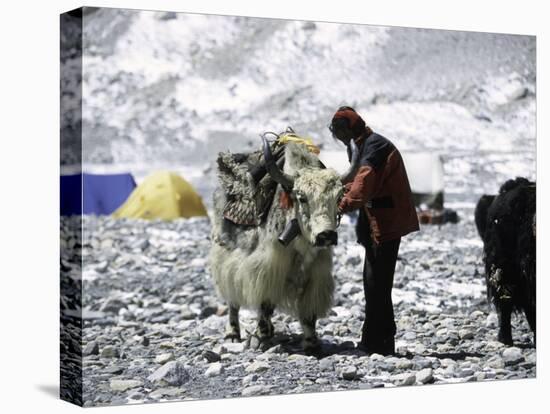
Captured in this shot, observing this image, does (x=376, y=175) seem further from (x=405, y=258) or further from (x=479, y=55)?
(x=479, y=55)

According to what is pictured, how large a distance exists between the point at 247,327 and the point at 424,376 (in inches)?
51.8

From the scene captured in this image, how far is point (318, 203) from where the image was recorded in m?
7.70

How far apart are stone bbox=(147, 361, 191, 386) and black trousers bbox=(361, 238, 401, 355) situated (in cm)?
143

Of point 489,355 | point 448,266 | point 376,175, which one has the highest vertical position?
point 376,175

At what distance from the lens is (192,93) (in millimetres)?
8148

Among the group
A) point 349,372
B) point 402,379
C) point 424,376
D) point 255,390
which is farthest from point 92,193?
point 424,376

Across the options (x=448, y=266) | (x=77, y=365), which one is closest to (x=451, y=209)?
(x=448, y=266)

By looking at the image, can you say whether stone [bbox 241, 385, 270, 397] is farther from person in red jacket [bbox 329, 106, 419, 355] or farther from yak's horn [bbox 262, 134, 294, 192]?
yak's horn [bbox 262, 134, 294, 192]

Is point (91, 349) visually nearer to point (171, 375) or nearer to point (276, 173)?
point (171, 375)

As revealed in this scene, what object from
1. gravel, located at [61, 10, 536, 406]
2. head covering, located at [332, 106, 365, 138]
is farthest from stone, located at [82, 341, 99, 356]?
head covering, located at [332, 106, 365, 138]

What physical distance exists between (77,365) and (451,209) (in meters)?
3.17

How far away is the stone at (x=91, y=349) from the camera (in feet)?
24.7

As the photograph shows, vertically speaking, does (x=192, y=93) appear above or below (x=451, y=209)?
above

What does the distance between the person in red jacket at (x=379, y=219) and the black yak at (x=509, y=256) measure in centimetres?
78
